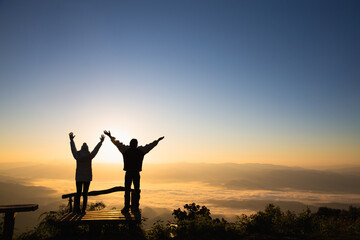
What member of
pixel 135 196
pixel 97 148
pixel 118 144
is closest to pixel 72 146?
pixel 97 148

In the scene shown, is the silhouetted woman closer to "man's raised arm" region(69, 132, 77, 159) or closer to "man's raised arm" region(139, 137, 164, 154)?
"man's raised arm" region(69, 132, 77, 159)

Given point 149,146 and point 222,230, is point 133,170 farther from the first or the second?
point 222,230

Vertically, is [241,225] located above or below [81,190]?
below

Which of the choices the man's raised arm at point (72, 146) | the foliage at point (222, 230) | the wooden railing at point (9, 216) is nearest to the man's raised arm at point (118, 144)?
the man's raised arm at point (72, 146)

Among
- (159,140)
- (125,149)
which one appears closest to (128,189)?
(125,149)

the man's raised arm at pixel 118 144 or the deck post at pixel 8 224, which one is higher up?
the man's raised arm at pixel 118 144

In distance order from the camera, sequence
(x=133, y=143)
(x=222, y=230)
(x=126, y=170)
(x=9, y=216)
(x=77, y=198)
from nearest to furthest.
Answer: (x=9, y=216)
(x=222, y=230)
(x=77, y=198)
(x=126, y=170)
(x=133, y=143)

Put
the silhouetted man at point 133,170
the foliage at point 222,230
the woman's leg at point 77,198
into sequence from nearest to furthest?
the foliage at point 222,230 → the woman's leg at point 77,198 → the silhouetted man at point 133,170

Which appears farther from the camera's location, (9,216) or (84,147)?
(84,147)

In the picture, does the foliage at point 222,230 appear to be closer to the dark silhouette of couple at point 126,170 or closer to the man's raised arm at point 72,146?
the dark silhouette of couple at point 126,170

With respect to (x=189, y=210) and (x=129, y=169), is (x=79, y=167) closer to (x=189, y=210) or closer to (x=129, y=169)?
(x=129, y=169)

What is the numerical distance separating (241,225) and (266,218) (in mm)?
881

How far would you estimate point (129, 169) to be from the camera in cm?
825

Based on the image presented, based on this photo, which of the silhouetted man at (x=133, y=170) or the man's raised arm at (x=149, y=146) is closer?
the silhouetted man at (x=133, y=170)
